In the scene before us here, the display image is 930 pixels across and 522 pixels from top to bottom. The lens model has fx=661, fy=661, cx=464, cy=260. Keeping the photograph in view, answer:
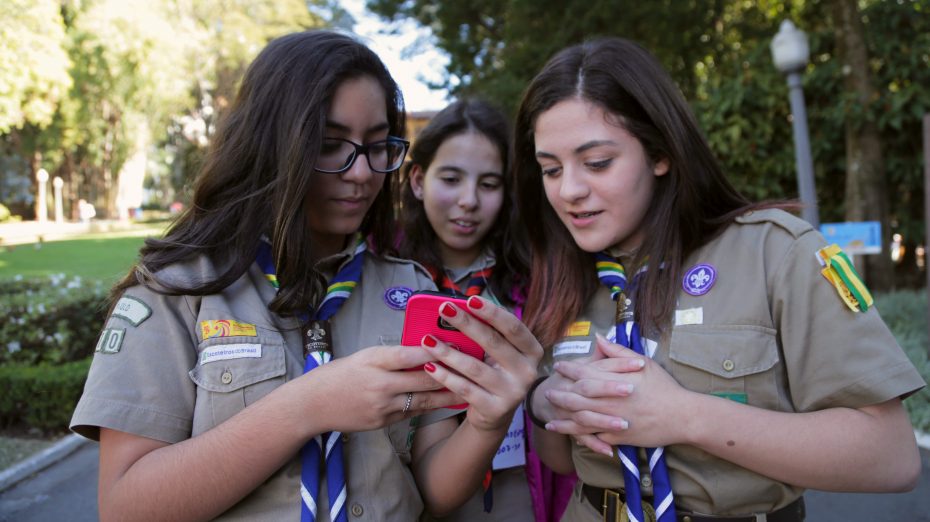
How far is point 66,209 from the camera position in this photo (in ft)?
136

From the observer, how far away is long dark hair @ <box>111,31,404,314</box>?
171 centimetres

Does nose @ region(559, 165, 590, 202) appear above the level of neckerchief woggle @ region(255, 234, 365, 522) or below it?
above

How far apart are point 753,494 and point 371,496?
972 mm

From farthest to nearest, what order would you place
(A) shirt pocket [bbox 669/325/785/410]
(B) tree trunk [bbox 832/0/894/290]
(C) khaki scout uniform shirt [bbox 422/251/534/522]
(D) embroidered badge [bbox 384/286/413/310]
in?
1. (B) tree trunk [bbox 832/0/894/290]
2. (C) khaki scout uniform shirt [bbox 422/251/534/522]
3. (D) embroidered badge [bbox 384/286/413/310]
4. (A) shirt pocket [bbox 669/325/785/410]

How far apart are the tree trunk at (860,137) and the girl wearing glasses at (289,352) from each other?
303 inches

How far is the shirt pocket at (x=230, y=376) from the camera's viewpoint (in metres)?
1.58

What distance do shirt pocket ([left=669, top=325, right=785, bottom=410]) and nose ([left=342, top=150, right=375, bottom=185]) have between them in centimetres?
99

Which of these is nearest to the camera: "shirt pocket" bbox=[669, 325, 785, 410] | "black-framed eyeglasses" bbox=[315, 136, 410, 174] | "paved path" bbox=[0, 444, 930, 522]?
"shirt pocket" bbox=[669, 325, 785, 410]

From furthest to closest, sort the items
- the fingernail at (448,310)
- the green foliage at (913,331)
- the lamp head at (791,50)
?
the lamp head at (791,50), the green foliage at (913,331), the fingernail at (448,310)

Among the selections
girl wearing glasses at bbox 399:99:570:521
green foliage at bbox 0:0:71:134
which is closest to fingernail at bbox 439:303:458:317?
girl wearing glasses at bbox 399:99:570:521

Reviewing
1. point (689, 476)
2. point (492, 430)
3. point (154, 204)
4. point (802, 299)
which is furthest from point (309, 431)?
point (154, 204)

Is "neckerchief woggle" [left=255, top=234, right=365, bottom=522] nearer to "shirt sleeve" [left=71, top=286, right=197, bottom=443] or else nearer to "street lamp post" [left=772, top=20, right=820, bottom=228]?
"shirt sleeve" [left=71, top=286, right=197, bottom=443]

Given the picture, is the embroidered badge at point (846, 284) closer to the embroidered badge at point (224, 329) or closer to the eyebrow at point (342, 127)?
the eyebrow at point (342, 127)

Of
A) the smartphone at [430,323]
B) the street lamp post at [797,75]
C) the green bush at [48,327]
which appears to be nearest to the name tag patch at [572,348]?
the smartphone at [430,323]
